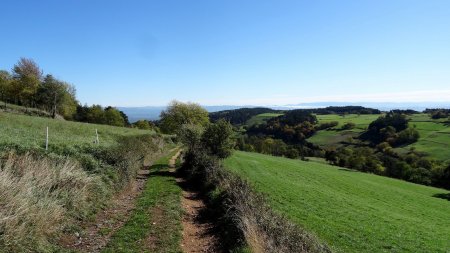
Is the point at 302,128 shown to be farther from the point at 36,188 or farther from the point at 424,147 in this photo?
the point at 36,188

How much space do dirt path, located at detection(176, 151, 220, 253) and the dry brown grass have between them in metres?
4.47

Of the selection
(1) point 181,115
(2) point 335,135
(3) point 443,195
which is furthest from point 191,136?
(2) point 335,135

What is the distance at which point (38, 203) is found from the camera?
11.3 meters

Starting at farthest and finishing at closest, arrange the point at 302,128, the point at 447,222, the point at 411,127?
the point at 302,128 < the point at 411,127 < the point at 447,222

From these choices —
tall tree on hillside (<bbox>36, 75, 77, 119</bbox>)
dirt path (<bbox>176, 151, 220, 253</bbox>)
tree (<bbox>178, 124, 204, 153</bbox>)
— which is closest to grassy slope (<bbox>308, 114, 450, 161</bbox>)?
tree (<bbox>178, 124, 204, 153</bbox>)

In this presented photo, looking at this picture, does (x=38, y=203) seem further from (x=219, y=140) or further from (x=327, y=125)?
(x=327, y=125)

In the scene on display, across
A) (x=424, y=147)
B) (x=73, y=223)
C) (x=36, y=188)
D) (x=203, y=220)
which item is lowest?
A: (x=424, y=147)

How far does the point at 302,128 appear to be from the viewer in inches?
7480

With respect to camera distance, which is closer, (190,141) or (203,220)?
(203,220)

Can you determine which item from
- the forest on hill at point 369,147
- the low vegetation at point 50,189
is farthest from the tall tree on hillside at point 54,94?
the low vegetation at point 50,189

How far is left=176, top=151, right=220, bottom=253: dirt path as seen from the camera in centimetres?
1330

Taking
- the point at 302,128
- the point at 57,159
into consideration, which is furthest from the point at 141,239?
the point at 302,128

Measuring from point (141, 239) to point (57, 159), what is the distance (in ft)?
32.7

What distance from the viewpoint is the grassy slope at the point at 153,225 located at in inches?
482
